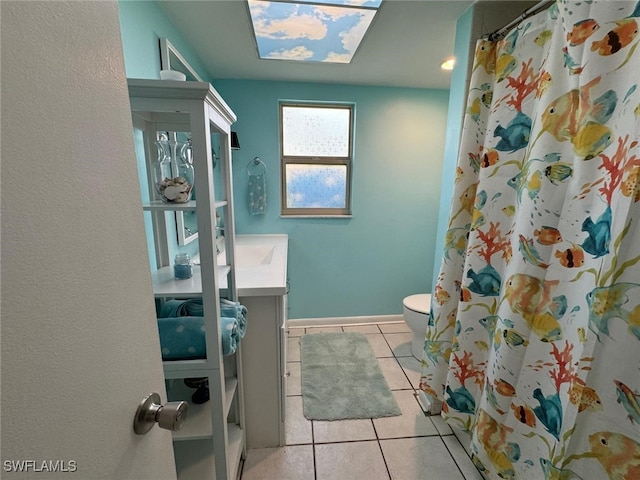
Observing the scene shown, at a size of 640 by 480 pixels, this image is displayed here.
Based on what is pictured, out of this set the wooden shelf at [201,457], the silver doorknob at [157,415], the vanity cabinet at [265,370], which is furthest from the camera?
the vanity cabinet at [265,370]

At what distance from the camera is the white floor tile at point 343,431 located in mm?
1594

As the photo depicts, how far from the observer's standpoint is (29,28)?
1.06 ft

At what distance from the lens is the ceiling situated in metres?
1.42

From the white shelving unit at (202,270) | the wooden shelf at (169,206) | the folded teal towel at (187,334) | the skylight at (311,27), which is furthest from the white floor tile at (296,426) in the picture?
the skylight at (311,27)

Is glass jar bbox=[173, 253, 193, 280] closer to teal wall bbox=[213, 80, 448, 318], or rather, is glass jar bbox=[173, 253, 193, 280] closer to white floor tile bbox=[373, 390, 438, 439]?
white floor tile bbox=[373, 390, 438, 439]

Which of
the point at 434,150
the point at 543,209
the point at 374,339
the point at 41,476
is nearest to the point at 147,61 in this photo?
the point at 41,476

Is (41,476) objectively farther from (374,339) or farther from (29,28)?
(374,339)

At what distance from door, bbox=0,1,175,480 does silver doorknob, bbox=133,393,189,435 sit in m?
0.02

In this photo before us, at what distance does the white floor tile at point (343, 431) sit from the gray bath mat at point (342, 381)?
38 mm

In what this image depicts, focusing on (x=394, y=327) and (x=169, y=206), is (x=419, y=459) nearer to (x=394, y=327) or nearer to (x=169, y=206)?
(x=394, y=327)

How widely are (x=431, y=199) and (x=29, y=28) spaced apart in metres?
2.78

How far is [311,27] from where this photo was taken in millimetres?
1536

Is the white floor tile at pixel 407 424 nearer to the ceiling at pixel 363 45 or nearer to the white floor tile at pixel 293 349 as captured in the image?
the white floor tile at pixel 293 349

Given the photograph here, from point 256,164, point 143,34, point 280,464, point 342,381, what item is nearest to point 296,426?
point 280,464
